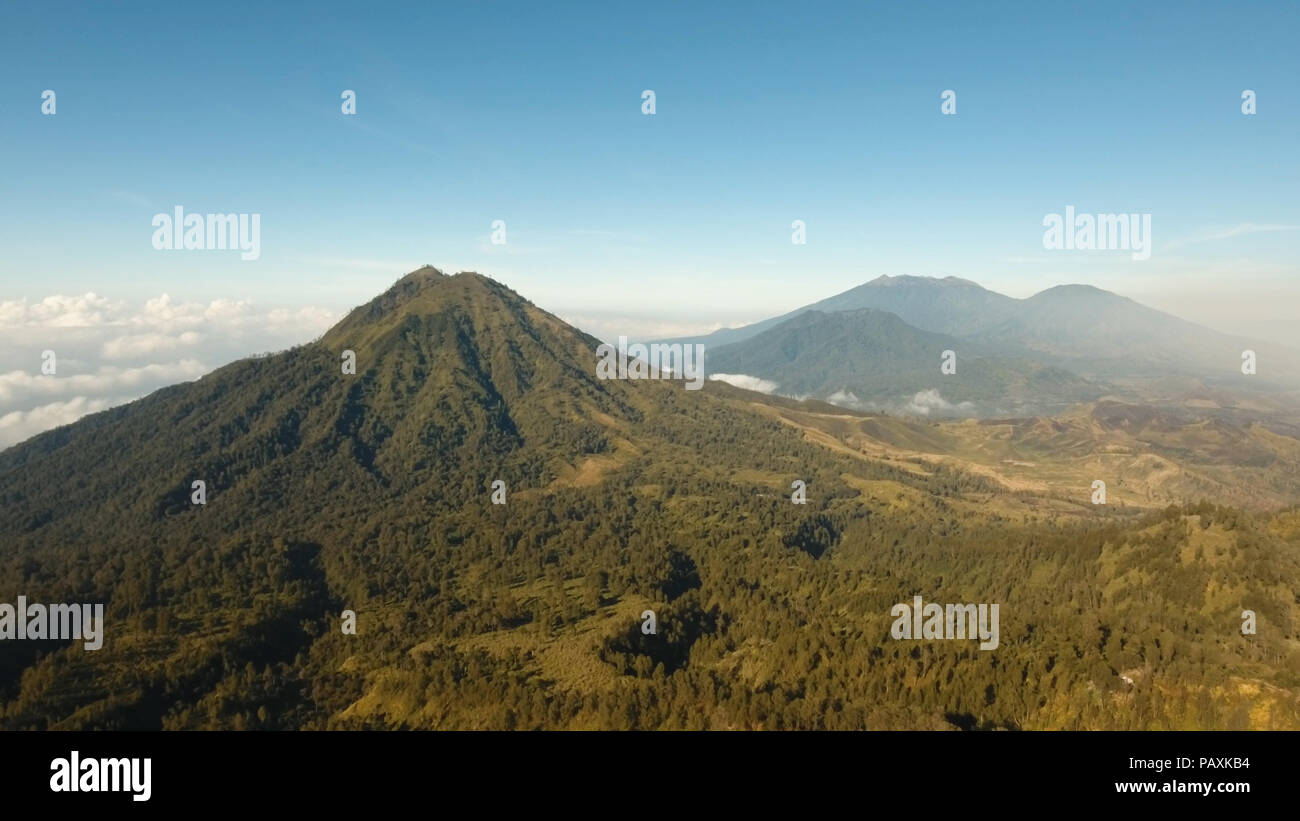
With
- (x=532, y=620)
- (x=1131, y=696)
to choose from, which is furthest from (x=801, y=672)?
(x=532, y=620)

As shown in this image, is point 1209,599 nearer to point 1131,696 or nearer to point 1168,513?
point 1168,513

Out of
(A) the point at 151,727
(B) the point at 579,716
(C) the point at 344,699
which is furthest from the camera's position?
(C) the point at 344,699

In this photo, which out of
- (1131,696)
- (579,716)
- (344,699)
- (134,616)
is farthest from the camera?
(134,616)
